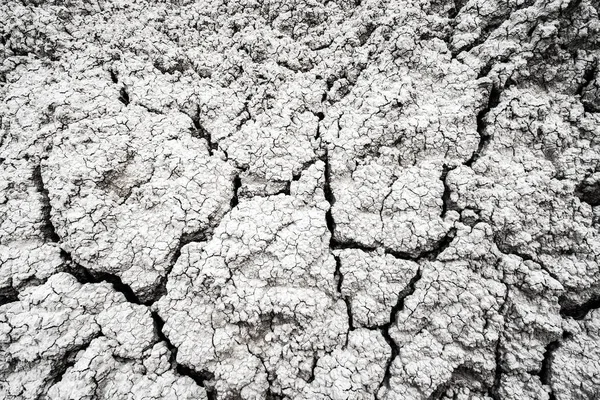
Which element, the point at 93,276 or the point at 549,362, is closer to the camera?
the point at 549,362

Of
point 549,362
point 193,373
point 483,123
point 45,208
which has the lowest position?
point 193,373

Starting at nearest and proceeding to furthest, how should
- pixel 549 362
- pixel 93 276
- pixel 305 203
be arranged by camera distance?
pixel 549 362
pixel 93 276
pixel 305 203

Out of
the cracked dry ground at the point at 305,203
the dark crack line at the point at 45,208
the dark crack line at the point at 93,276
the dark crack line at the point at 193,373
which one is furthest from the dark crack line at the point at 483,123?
the dark crack line at the point at 45,208

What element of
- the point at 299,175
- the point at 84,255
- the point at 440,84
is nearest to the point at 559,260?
the point at 440,84

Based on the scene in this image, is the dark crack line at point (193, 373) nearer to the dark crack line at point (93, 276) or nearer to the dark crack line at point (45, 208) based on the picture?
the dark crack line at point (93, 276)

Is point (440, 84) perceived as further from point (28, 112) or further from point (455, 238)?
point (28, 112)

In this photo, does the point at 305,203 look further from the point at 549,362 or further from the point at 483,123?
the point at 549,362

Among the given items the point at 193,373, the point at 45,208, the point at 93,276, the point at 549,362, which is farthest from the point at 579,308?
the point at 45,208

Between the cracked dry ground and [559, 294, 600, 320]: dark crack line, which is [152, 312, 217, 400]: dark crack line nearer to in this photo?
the cracked dry ground
